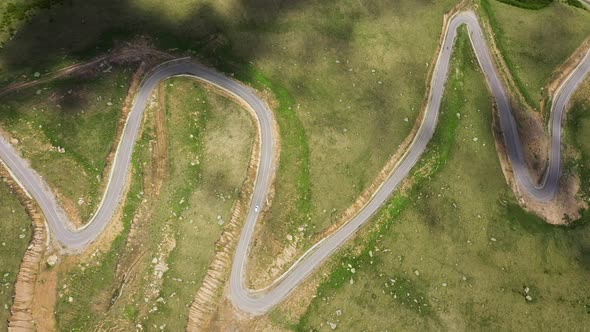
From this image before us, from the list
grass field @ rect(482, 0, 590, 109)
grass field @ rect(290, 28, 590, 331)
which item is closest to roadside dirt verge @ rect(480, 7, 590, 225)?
grass field @ rect(482, 0, 590, 109)

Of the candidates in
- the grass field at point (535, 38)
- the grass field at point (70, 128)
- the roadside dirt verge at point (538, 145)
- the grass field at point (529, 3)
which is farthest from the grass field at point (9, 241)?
the grass field at point (529, 3)

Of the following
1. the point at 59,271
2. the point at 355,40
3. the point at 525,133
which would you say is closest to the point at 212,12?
the point at 355,40

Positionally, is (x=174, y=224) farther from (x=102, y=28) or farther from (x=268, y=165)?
(x=102, y=28)

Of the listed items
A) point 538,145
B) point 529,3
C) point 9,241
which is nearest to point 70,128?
point 9,241

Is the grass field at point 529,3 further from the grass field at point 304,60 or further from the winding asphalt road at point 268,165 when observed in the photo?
the grass field at point 304,60

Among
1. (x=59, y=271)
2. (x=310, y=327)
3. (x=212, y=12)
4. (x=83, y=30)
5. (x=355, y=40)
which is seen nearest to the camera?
(x=59, y=271)

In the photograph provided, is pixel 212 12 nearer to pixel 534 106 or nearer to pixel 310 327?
pixel 310 327

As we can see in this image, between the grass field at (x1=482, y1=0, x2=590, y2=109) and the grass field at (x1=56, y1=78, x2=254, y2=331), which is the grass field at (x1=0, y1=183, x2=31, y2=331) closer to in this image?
the grass field at (x1=56, y1=78, x2=254, y2=331)
